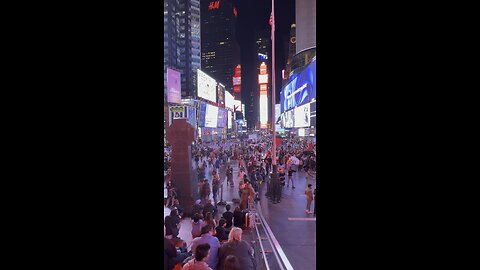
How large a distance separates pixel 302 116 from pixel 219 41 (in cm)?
262

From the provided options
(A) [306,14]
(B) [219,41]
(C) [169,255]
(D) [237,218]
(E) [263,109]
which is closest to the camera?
(C) [169,255]

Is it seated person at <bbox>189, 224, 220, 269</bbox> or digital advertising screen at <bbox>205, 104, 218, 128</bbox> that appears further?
digital advertising screen at <bbox>205, 104, 218, 128</bbox>

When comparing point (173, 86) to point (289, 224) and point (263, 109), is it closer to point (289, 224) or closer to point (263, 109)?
point (263, 109)

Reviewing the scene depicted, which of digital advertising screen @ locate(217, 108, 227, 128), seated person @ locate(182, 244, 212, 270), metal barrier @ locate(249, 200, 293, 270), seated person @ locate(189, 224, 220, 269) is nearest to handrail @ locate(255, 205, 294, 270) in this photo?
metal barrier @ locate(249, 200, 293, 270)

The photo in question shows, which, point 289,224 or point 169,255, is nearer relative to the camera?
point 169,255

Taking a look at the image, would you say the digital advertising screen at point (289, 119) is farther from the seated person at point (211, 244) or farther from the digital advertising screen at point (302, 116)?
the seated person at point (211, 244)

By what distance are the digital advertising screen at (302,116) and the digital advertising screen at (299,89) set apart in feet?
0.40

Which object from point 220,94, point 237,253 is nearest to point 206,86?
point 220,94

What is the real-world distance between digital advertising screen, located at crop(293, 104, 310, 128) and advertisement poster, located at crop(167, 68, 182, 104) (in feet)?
10.1

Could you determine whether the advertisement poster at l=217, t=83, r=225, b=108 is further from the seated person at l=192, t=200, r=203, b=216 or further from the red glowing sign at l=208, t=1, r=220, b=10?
the seated person at l=192, t=200, r=203, b=216

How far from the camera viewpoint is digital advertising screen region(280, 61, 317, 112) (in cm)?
542

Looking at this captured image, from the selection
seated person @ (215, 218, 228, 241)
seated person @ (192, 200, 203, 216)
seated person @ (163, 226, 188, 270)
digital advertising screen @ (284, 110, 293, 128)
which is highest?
digital advertising screen @ (284, 110, 293, 128)

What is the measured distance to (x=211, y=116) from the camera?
6.06 m
